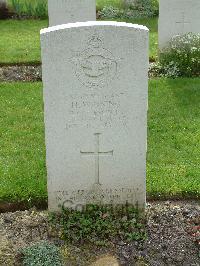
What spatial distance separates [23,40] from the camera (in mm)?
11555

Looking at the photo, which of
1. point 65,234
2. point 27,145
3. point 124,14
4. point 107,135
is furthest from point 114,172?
point 124,14

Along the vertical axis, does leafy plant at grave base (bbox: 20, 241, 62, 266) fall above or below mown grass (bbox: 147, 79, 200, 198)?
below

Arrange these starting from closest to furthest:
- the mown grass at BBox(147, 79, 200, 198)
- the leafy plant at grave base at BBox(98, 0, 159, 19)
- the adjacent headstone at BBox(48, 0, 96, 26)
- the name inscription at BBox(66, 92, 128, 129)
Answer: the name inscription at BBox(66, 92, 128, 129), the mown grass at BBox(147, 79, 200, 198), the adjacent headstone at BBox(48, 0, 96, 26), the leafy plant at grave base at BBox(98, 0, 159, 19)

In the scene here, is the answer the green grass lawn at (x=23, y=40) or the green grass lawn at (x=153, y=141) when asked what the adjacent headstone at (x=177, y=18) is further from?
the green grass lawn at (x=153, y=141)

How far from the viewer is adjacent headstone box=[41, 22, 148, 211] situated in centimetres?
450

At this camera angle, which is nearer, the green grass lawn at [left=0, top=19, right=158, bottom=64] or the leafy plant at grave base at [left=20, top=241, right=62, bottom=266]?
the leafy plant at grave base at [left=20, top=241, right=62, bottom=266]

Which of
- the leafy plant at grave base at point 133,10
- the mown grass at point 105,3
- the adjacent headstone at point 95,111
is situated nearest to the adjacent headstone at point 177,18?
the leafy plant at grave base at point 133,10

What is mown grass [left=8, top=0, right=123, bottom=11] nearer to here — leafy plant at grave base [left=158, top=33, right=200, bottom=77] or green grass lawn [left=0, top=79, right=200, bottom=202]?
leafy plant at grave base [left=158, top=33, right=200, bottom=77]

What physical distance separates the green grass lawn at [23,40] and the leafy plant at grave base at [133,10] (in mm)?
355

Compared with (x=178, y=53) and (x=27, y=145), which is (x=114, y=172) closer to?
(x=27, y=145)

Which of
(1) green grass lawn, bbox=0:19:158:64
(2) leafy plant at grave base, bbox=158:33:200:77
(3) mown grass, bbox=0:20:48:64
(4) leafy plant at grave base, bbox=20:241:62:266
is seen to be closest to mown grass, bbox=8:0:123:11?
(1) green grass lawn, bbox=0:19:158:64

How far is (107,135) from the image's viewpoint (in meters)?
4.82

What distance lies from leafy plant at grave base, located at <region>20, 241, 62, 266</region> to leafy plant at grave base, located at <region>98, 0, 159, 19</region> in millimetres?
9711

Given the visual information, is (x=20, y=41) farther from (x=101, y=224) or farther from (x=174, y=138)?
(x=101, y=224)
